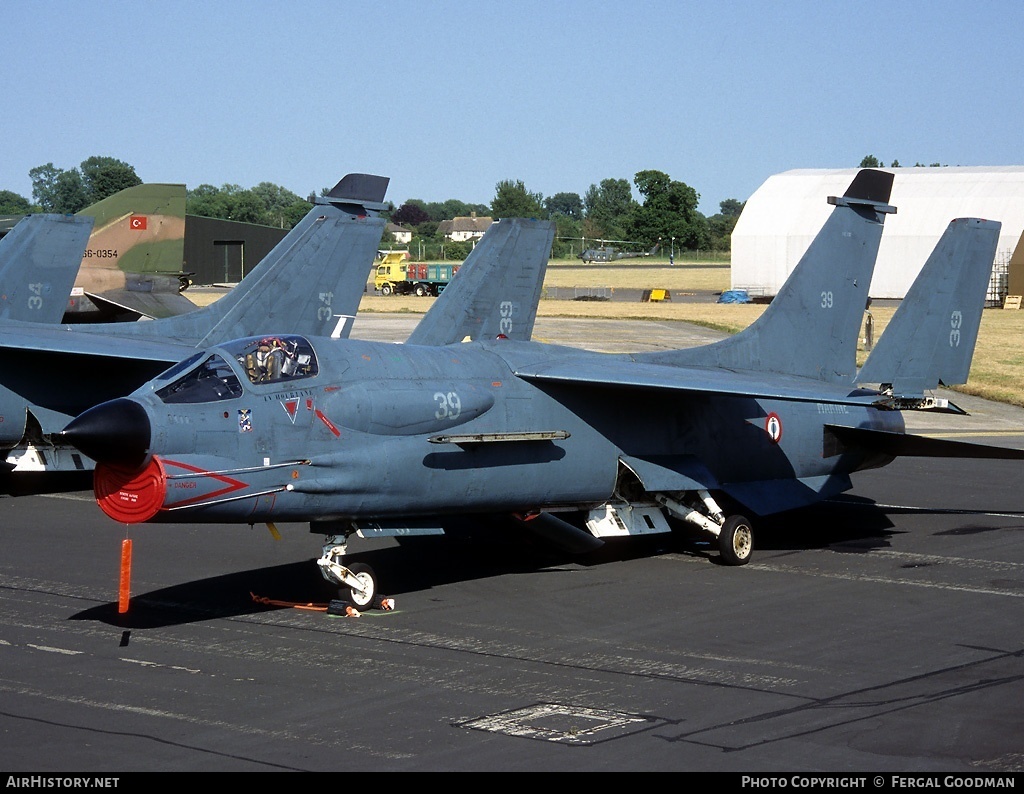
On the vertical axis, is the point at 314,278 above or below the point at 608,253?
below

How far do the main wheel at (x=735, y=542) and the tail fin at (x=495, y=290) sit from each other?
15.4 ft

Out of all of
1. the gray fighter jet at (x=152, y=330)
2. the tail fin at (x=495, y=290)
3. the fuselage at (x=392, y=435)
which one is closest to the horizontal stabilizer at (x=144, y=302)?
the gray fighter jet at (x=152, y=330)

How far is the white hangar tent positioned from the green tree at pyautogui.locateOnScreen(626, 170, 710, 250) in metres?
66.1

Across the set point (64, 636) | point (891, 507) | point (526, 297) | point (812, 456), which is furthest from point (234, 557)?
point (891, 507)

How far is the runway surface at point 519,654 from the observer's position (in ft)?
28.1

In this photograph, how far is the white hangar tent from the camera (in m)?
78.2

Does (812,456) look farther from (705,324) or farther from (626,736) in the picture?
(705,324)

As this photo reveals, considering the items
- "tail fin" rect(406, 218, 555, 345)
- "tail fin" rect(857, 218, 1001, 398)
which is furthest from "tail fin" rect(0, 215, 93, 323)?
"tail fin" rect(857, 218, 1001, 398)

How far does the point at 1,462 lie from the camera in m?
22.3

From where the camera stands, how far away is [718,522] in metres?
15.8

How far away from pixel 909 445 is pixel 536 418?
5.77 meters

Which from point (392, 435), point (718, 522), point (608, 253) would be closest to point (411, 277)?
point (608, 253)

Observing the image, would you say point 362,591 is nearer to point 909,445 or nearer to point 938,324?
Answer: point 909,445
